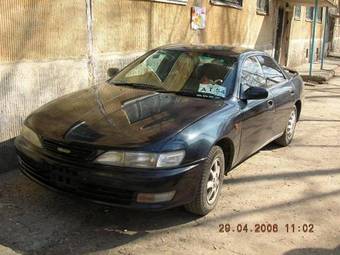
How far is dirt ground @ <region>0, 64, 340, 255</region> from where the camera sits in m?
3.91

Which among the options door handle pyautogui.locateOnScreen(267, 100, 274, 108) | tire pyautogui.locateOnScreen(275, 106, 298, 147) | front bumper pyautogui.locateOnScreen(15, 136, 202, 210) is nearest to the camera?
front bumper pyautogui.locateOnScreen(15, 136, 202, 210)

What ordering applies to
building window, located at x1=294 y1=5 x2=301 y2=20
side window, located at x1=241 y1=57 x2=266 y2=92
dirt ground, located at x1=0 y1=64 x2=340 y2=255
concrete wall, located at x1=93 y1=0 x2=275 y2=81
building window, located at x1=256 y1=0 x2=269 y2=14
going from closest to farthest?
1. dirt ground, located at x1=0 y1=64 x2=340 y2=255
2. side window, located at x1=241 y1=57 x2=266 y2=92
3. concrete wall, located at x1=93 y1=0 x2=275 y2=81
4. building window, located at x1=256 y1=0 x2=269 y2=14
5. building window, located at x1=294 y1=5 x2=301 y2=20

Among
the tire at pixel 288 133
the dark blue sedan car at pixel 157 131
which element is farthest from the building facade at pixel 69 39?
the tire at pixel 288 133

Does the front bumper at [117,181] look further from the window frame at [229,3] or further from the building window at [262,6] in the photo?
the building window at [262,6]

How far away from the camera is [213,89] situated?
16.5 ft

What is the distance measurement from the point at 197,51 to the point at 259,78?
86 centimetres

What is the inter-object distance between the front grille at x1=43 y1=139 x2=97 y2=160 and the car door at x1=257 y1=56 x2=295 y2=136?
285 cm

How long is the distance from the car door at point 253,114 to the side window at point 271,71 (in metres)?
0.15

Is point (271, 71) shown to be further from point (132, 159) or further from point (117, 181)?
point (117, 181)

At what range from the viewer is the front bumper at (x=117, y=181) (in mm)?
3801

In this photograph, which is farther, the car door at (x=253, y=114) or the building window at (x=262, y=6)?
the building window at (x=262, y=6)

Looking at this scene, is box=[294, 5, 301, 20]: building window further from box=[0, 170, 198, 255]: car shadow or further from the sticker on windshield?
box=[0, 170, 198, 255]: car shadow

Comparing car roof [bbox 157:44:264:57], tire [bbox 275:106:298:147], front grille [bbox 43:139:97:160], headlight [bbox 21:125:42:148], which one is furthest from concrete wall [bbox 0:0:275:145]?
tire [bbox 275:106:298:147]

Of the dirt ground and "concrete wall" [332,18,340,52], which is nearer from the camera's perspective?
the dirt ground
